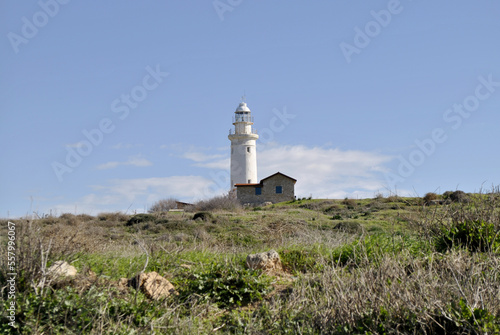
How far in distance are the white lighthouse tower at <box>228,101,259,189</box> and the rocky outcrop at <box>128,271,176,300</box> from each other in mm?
46230

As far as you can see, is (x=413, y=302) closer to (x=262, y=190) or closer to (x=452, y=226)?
(x=452, y=226)

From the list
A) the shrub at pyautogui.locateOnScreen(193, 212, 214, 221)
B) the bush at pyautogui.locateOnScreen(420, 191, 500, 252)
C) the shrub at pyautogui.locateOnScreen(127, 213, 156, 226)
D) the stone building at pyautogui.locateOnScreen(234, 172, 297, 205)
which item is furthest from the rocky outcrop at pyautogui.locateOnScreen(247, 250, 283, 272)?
the stone building at pyautogui.locateOnScreen(234, 172, 297, 205)

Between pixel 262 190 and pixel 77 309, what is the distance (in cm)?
4347


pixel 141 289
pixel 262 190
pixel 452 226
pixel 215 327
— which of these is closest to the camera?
pixel 215 327

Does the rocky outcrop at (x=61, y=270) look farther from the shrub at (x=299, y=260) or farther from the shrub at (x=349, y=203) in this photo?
the shrub at (x=349, y=203)

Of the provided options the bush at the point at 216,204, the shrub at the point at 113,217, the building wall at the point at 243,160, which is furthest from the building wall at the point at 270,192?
the shrub at the point at 113,217

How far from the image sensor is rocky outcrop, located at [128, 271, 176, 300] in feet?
19.6

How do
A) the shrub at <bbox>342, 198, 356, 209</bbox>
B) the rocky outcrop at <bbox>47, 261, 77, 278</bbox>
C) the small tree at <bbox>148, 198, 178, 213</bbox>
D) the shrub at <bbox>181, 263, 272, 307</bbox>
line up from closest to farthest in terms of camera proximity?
the rocky outcrop at <bbox>47, 261, 77, 278</bbox>, the shrub at <bbox>181, 263, 272, 307</bbox>, the shrub at <bbox>342, 198, 356, 209</bbox>, the small tree at <bbox>148, 198, 178, 213</bbox>

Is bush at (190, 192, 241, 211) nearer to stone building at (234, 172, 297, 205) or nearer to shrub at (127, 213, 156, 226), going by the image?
stone building at (234, 172, 297, 205)

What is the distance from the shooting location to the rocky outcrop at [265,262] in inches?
284

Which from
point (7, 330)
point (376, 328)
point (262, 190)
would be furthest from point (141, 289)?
point (262, 190)

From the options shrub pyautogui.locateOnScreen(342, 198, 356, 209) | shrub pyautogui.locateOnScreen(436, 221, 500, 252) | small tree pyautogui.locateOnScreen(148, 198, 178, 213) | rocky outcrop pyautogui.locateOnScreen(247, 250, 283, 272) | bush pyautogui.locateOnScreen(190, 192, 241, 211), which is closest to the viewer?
rocky outcrop pyautogui.locateOnScreen(247, 250, 283, 272)

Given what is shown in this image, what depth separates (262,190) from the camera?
1914 inches

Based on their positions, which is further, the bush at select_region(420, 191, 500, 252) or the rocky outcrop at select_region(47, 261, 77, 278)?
the bush at select_region(420, 191, 500, 252)
